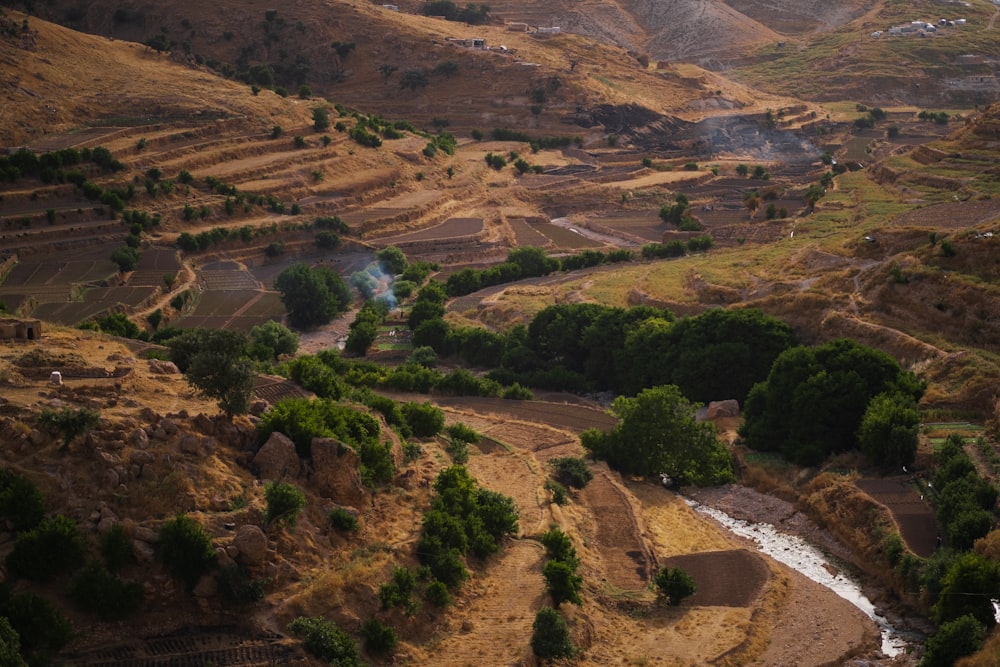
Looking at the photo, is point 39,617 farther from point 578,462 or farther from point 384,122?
point 384,122

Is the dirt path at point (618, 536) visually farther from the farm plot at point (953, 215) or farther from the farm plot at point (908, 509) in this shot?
the farm plot at point (953, 215)

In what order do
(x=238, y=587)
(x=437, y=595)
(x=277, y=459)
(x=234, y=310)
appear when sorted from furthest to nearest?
(x=234, y=310) → (x=277, y=459) → (x=437, y=595) → (x=238, y=587)

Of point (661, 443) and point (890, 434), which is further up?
point (890, 434)

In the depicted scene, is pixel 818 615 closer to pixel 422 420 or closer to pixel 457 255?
pixel 422 420

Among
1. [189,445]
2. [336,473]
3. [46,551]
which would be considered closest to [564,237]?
[336,473]

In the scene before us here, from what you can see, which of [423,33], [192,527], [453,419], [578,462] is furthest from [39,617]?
[423,33]

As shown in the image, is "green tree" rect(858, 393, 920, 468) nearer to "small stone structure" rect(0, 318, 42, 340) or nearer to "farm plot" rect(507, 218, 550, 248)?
"small stone structure" rect(0, 318, 42, 340)

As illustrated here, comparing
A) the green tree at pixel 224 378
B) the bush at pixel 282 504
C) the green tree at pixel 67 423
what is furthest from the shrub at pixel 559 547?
the green tree at pixel 67 423

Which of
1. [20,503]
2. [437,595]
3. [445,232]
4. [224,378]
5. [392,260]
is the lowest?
[392,260]
